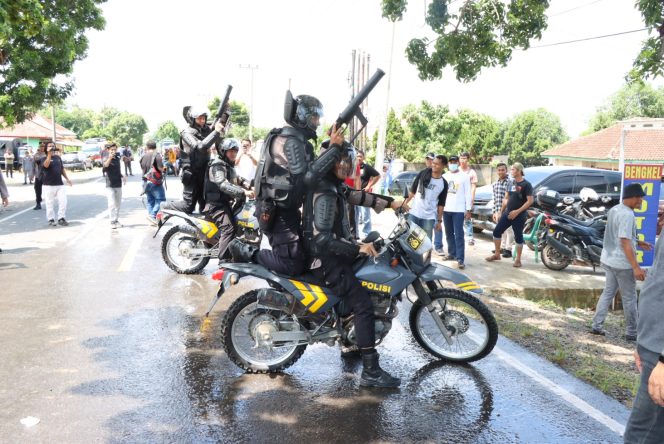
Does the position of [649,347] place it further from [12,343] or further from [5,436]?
[12,343]

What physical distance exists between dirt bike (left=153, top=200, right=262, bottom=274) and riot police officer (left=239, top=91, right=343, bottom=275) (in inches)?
121

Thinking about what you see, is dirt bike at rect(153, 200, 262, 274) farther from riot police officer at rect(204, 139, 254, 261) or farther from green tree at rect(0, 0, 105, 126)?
green tree at rect(0, 0, 105, 126)

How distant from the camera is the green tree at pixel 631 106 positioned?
72.5 metres

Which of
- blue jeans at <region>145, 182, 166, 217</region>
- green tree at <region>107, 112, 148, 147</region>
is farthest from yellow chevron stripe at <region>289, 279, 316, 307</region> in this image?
green tree at <region>107, 112, 148, 147</region>

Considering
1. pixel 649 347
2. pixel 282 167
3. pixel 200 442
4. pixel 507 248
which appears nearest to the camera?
pixel 649 347

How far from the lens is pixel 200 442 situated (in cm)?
362

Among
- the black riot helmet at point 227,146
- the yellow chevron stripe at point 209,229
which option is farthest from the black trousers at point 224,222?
the black riot helmet at point 227,146

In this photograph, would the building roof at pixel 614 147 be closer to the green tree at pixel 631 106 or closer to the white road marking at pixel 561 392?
the green tree at pixel 631 106

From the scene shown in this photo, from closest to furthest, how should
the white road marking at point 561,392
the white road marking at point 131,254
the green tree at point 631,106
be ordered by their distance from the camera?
1. the white road marking at point 561,392
2. the white road marking at point 131,254
3. the green tree at point 631,106

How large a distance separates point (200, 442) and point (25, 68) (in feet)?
52.9

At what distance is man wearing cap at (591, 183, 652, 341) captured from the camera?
5996mm

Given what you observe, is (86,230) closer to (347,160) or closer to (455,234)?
(455,234)

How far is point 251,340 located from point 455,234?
5741 millimetres

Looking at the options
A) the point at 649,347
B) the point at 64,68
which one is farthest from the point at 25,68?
the point at 649,347
